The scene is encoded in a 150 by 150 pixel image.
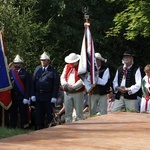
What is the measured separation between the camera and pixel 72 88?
9.33 m

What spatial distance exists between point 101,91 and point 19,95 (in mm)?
1778

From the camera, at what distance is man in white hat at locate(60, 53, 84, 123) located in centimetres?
937

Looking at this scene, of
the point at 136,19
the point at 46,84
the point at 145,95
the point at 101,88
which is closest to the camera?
the point at 145,95

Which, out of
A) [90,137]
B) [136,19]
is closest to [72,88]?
[90,137]

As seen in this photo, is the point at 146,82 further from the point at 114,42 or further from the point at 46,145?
the point at 114,42

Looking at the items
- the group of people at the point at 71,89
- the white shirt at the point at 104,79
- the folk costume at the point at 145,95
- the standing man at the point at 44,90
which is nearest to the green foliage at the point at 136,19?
the group of people at the point at 71,89

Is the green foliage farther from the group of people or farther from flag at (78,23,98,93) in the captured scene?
flag at (78,23,98,93)

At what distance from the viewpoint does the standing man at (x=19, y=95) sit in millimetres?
9852

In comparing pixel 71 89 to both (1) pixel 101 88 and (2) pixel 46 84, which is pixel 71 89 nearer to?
(2) pixel 46 84

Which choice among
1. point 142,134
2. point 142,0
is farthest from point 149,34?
point 142,134

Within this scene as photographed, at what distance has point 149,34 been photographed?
626 inches

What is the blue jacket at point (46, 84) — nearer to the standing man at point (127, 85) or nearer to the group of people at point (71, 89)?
the group of people at point (71, 89)

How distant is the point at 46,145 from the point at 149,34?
468 inches

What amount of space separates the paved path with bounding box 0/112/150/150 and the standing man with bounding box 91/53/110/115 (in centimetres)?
323
